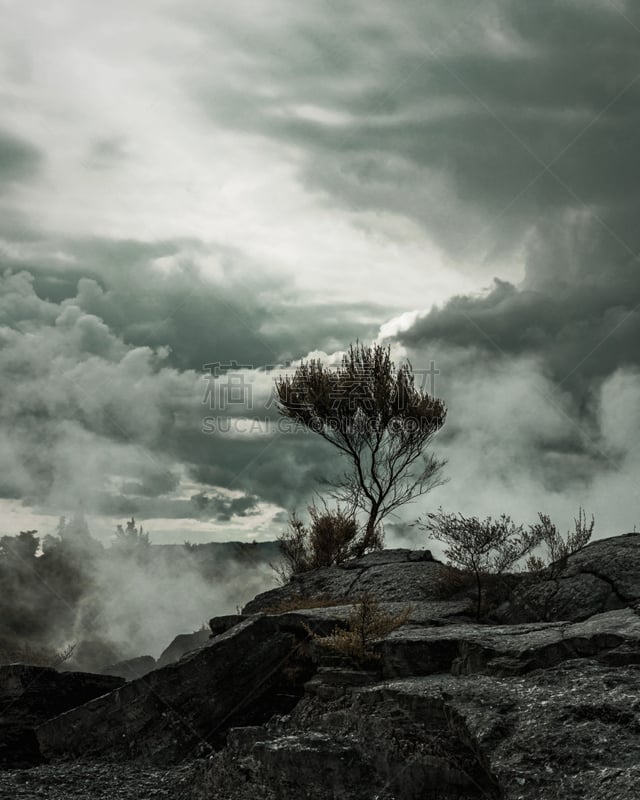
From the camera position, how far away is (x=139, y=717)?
26.6 feet

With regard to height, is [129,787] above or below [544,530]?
below

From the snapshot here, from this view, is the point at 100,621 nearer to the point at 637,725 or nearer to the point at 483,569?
the point at 483,569

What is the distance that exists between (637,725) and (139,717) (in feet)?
16.8

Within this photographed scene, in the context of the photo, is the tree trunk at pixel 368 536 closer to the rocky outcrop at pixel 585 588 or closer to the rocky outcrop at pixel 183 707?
the rocky outcrop at pixel 585 588

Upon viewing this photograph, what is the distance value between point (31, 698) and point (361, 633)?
13.4ft

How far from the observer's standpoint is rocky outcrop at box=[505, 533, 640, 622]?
9719mm

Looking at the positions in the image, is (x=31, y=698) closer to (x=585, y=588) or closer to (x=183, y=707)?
(x=183, y=707)

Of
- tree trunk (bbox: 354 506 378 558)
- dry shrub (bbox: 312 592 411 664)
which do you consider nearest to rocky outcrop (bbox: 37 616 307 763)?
dry shrub (bbox: 312 592 411 664)

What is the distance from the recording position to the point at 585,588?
10.0m

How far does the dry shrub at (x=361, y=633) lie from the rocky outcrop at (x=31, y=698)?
3110mm

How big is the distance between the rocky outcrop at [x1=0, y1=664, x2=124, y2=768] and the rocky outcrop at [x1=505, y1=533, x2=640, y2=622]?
5.42 meters

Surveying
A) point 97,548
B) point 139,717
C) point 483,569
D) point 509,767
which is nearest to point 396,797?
point 509,767

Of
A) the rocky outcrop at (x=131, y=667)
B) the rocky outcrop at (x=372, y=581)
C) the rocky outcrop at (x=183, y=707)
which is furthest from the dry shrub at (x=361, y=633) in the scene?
the rocky outcrop at (x=131, y=667)

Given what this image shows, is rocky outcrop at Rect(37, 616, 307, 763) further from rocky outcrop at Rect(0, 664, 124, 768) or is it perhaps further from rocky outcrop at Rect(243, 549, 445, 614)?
rocky outcrop at Rect(243, 549, 445, 614)
